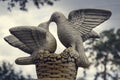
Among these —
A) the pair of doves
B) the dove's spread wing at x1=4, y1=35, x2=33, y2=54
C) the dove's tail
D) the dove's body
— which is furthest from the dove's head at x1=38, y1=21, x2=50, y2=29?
the dove's tail

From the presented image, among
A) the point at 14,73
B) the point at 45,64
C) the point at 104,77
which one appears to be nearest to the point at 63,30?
the point at 45,64

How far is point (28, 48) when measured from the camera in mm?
4637

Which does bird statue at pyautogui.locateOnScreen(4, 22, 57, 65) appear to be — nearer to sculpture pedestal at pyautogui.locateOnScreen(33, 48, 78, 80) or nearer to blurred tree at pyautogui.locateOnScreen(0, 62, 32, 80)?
sculpture pedestal at pyautogui.locateOnScreen(33, 48, 78, 80)

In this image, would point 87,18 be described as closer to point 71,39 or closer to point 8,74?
point 71,39

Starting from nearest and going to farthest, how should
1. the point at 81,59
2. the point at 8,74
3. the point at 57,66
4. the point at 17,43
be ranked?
the point at 57,66
the point at 81,59
the point at 17,43
the point at 8,74

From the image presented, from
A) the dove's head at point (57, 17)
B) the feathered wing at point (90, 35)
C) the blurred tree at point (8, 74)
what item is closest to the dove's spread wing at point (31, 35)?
Answer: the dove's head at point (57, 17)

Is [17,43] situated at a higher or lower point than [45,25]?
lower

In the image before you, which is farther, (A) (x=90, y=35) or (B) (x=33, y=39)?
(A) (x=90, y=35)

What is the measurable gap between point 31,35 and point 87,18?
53 centimetres

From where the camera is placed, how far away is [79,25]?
15.5 feet

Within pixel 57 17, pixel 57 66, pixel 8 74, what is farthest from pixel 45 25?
pixel 8 74

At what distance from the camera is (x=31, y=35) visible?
4.57 m

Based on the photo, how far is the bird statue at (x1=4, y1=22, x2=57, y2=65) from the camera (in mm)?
4543

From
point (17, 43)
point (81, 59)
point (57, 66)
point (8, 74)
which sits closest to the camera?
point (57, 66)
